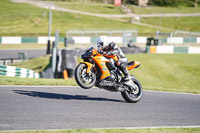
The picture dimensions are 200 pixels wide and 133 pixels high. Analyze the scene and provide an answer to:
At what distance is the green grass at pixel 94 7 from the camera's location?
57.2 m

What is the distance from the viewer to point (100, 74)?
8.66 m

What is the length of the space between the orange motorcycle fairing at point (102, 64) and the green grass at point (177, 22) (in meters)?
45.9

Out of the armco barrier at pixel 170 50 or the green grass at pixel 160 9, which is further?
the green grass at pixel 160 9

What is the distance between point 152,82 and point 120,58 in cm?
1204

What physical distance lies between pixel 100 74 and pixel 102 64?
0.29m

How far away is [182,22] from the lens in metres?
54.7

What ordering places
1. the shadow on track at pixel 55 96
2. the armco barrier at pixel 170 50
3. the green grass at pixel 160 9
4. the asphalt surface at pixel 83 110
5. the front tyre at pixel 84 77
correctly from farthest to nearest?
the green grass at pixel 160 9
the armco barrier at pixel 170 50
the shadow on track at pixel 55 96
the front tyre at pixel 84 77
the asphalt surface at pixel 83 110

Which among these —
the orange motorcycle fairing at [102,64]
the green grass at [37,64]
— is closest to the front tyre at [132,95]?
the orange motorcycle fairing at [102,64]

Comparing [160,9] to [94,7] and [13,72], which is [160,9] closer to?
[94,7]

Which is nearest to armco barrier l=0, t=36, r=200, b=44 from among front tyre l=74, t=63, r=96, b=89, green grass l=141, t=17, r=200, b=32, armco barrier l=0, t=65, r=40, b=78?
green grass l=141, t=17, r=200, b=32

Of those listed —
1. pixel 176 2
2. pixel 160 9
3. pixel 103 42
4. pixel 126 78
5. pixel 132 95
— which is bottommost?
pixel 132 95

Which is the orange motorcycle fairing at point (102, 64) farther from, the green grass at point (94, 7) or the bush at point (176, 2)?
the bush at point (176, 2)

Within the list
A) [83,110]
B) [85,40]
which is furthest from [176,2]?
[83,110]

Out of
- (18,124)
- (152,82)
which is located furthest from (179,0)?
(18,124)
